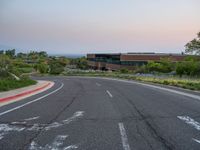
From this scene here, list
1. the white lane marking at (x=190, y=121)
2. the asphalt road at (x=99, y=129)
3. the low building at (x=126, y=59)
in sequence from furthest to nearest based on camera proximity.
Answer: the low building at (x=126, y=59)
the white lane marking at (x=190, y=121)
the asphalt road at (x=99, y=129)

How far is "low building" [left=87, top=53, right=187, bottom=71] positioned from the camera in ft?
385

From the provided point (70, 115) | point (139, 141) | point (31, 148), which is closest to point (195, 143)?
point (139, 141)

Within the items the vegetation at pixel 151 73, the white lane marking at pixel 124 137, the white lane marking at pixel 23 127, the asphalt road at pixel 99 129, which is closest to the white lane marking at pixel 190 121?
the asphalt road at pixel 99 129

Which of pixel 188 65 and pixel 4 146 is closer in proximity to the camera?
pixel 4 146

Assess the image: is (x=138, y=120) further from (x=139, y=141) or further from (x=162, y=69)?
(x=162, y=69)

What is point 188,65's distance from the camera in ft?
226

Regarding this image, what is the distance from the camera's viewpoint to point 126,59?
392ft

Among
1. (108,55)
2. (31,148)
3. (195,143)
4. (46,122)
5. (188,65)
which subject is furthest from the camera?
(108,55)

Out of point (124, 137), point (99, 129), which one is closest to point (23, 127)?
point (99, 129)

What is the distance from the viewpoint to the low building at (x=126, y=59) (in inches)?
4624

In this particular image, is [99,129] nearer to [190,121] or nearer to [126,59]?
[190,121]

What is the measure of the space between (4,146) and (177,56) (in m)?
116

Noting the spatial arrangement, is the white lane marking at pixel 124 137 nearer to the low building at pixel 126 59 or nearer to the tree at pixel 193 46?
the tree at pixel 193 46

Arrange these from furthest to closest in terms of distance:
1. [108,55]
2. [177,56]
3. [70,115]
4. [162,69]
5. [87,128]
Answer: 1. [108,55]
2. [177,56]
3. [162,69]
4. [70,115]
5. [87,128]
